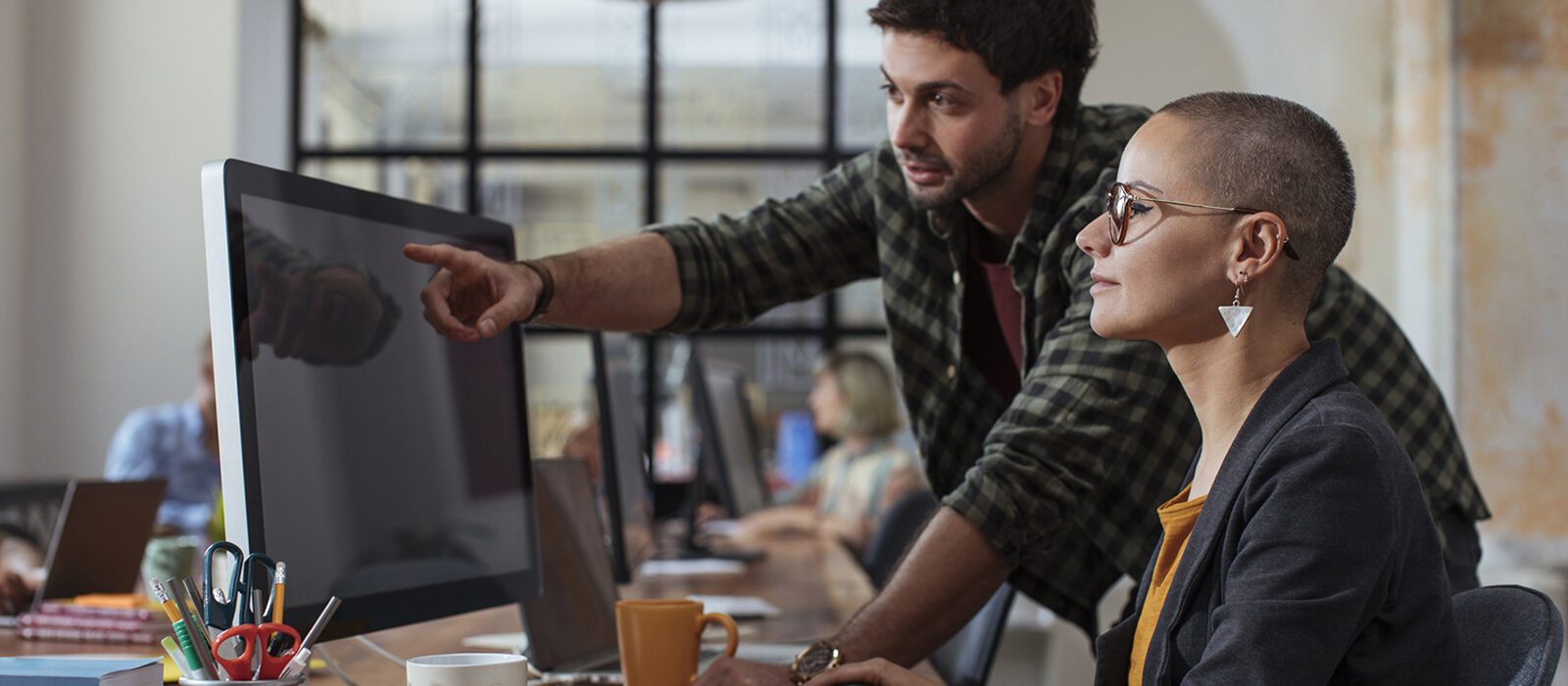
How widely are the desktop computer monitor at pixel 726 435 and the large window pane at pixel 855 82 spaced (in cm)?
220

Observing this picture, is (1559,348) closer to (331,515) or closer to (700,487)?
(700,487)

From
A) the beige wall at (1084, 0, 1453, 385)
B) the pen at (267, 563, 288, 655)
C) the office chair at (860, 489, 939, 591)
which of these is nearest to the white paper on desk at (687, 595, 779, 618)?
the office chair at (860, 489, 939, 591)

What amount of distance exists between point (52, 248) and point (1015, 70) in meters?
4.93

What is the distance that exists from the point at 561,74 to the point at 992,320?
459 cm

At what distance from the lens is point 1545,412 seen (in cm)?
362

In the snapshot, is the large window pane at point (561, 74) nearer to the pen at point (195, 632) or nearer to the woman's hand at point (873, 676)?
the woman's hand at point (873, 676)

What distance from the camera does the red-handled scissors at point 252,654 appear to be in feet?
3.18

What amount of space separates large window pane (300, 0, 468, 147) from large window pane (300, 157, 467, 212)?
8cm

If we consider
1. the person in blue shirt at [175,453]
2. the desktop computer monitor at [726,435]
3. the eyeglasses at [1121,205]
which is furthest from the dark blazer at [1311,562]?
the person in blue shirt at [175,453]

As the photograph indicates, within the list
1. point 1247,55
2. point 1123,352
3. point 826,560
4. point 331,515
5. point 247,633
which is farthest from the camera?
point 1247,55

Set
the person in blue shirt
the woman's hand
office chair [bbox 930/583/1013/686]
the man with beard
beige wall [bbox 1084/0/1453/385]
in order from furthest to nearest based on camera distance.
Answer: the person in blue shirt → beige wall [bbox 1084/0/1453/385] → office chair [bbox 930/583/1013/686] → the man with beard → the woman's hand

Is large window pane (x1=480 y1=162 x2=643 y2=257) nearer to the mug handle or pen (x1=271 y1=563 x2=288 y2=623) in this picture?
the mug handle

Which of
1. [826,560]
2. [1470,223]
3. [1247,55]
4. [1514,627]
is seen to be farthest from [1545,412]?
[1514,627]

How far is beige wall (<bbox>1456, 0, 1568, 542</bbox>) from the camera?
3607 millimetres
